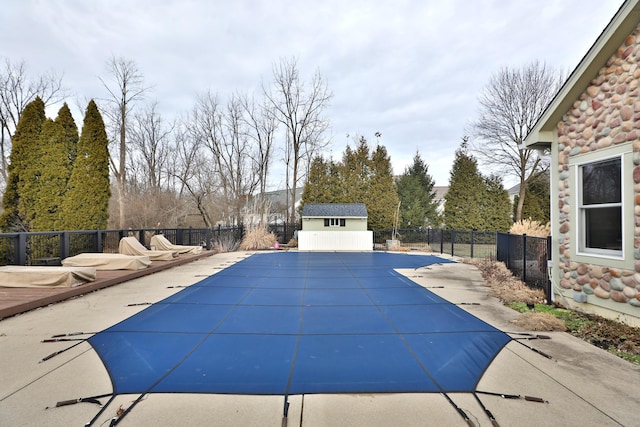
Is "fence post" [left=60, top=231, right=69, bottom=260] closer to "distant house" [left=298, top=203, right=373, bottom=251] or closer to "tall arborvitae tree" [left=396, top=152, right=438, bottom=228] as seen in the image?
"distant house" [left=298, top=203, right=373, bottom=251]

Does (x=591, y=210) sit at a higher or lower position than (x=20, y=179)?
lower

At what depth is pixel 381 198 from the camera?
71.1ft

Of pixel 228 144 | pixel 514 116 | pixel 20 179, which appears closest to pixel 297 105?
pixel 228 144

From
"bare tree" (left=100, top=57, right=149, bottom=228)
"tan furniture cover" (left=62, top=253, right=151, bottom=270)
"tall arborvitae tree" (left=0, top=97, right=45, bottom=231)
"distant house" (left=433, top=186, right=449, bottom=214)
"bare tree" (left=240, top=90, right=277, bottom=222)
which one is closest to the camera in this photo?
"tan furniture cover" (left=62, top=253, right=151, bottom=270)

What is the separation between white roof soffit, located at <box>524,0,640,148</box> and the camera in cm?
407

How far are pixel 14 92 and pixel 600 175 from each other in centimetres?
2896

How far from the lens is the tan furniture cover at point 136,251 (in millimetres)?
9445

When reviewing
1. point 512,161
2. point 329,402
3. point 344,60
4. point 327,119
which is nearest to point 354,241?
point 344,60

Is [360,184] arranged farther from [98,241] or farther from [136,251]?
[98,241]

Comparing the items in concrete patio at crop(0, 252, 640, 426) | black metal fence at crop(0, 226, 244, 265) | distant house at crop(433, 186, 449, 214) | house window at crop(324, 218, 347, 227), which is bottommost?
concrete patio at crop(0, 252, 640, 426)

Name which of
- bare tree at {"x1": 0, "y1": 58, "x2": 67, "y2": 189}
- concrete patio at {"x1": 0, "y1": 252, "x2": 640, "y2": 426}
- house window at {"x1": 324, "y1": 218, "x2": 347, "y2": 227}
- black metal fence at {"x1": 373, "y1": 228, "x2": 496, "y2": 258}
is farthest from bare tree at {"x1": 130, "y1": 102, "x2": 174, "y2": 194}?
concrete patio at {"x1": 0, "y1": 252, "x2": 640, "y2": 426}

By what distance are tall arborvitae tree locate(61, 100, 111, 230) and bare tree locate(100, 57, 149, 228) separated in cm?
662

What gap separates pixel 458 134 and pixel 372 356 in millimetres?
23875

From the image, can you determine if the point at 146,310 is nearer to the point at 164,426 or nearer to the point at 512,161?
the point at 164,426
